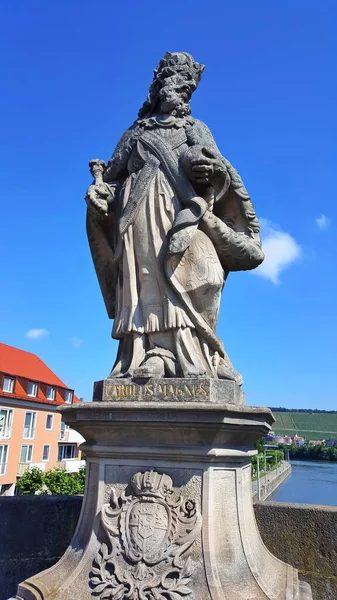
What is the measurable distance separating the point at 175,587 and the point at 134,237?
270 cm

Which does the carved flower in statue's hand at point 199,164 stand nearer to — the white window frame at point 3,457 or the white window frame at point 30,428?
the white window frame at point 3,457

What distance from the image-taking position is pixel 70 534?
4.79 meters

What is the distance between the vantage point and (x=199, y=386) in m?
3.55

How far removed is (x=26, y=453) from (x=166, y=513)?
1244 inches

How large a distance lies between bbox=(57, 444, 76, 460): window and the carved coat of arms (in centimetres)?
3624

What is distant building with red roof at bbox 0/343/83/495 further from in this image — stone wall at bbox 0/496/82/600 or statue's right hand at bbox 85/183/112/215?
statue's right hand at bbox 85/183/112/215

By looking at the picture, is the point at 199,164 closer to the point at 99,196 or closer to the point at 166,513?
the point at 99,196

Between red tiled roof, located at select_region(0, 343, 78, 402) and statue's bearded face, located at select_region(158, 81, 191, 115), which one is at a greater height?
red tiled roof, located at select_region(0, 343, 78, 402)

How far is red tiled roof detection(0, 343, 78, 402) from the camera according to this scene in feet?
120

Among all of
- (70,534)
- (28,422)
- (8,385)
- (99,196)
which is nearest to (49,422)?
(28,422)

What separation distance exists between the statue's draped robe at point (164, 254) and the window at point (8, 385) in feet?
90.4

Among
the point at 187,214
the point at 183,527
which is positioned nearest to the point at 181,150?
the point at 187,214

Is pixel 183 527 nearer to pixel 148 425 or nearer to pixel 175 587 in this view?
pixel 175 587

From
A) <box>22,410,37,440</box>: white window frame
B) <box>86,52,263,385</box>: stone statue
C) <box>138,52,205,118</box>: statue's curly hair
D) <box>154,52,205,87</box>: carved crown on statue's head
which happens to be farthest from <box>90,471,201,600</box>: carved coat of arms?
<box>22,410,37,440</box>: white window frame
